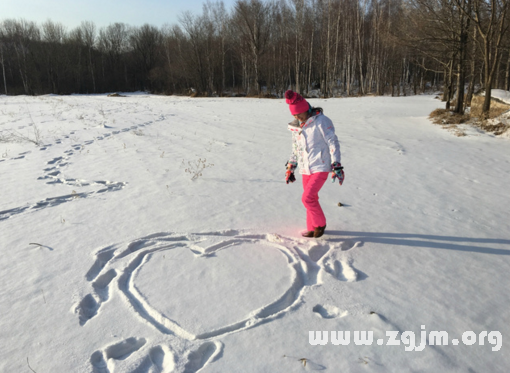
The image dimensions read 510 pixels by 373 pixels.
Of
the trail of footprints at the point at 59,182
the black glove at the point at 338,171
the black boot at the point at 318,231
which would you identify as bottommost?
the black boot at the point at 318,231

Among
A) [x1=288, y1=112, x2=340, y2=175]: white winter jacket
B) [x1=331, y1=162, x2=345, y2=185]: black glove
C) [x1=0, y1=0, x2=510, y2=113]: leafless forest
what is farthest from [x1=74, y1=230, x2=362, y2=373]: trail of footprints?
[x1=0, y1=0, x2=510, y2=113]: leafless forest

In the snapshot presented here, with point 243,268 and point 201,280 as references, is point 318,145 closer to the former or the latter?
point 243,268

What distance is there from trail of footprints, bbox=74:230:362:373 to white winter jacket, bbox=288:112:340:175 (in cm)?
88

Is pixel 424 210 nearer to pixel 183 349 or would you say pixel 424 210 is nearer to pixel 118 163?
pixel 183 349

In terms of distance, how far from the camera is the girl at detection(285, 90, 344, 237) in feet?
12.1

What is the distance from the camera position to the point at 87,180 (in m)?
5.88

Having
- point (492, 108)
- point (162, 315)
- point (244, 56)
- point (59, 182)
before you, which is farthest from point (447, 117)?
point (244, 56)

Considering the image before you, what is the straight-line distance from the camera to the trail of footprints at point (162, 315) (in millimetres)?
2227

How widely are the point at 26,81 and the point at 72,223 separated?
181 feet

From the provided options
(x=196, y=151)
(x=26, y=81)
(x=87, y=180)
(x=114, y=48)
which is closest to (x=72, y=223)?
(x=87, y=180)

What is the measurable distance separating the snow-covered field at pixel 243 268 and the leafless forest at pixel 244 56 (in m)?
20.8

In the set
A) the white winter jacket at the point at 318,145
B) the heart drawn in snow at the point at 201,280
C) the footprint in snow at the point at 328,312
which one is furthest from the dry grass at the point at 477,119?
the footprint in snow at the point at 328,312

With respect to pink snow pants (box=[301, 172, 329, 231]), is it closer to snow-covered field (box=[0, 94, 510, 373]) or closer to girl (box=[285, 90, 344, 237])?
girl (box=[285, 90, 344, 237])

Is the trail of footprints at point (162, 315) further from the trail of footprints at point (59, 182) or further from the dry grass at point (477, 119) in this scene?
the dry grass at point (477, 119)
